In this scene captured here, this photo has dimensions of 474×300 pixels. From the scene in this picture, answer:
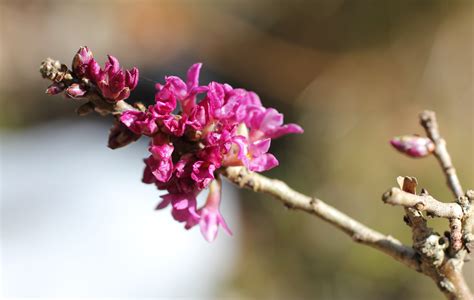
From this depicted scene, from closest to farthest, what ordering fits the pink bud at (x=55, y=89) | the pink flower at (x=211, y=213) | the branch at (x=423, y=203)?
1. the branch at (x=423, y=203)
2. the pink bud at (x=55, y=89)
3. the pink flower at (x=211, y=213)

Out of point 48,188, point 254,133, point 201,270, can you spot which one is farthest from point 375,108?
point 254,133

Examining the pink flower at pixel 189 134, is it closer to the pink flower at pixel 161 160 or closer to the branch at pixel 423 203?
the pink flower at pixel 161 160

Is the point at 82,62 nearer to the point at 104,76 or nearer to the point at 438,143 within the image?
the point at 104,76

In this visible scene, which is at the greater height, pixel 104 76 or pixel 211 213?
pixel 104 76

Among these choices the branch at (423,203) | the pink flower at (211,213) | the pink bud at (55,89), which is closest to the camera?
the branch at (423,203)

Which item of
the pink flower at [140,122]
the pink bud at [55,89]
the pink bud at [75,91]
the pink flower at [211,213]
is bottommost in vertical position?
the pink flower at [211,213]

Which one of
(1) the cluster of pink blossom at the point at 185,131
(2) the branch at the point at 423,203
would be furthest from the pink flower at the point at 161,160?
(2) the branch at the point at 423,203

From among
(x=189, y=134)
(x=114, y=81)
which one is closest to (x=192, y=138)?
→ (x=189, y=134)

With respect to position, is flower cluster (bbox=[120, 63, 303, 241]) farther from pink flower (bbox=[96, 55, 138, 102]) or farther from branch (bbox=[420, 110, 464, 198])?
branch (bbox=[420, 110, 464, 198])
